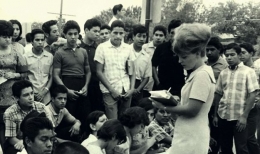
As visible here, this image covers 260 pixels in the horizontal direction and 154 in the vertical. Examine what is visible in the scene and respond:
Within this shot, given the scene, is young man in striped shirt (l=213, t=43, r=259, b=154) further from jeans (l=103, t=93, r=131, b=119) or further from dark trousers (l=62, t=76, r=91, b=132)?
dark trousers (l=62, t=76, r=91, b=132)

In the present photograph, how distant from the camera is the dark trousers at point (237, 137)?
6.71m

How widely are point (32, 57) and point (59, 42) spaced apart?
0.92 m

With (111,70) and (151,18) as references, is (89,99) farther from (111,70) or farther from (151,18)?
(151,18)

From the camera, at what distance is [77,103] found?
22.6ft

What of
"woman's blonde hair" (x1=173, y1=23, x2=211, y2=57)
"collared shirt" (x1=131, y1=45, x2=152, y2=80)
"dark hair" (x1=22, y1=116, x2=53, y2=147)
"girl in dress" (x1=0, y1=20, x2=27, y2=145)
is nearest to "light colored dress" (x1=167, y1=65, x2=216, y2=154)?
"woman's blonde hair" (x1=173, y1=23, x2=211, y2=57)

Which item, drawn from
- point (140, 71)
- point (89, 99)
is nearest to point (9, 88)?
point (89, 99)

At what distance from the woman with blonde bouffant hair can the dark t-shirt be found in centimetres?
314

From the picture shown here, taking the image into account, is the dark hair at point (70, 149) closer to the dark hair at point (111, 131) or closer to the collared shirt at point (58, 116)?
the dark hair at point (111, 131)

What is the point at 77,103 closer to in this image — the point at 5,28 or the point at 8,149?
the point at 5,28

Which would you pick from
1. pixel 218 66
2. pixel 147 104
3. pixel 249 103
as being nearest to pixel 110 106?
pixel 147 104

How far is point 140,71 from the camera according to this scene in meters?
7.78

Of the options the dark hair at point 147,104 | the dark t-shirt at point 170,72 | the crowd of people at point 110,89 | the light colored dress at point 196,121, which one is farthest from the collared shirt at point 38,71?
the light colored dress at point 196,121

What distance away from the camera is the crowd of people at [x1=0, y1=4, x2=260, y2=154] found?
543cm

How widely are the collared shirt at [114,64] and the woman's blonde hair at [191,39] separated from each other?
3.52m
